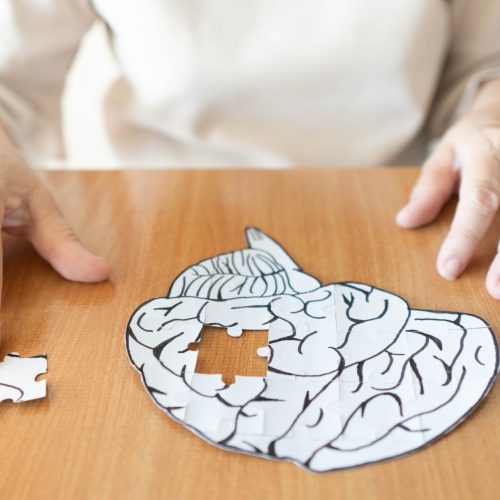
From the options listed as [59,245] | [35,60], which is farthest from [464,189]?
[35,60]

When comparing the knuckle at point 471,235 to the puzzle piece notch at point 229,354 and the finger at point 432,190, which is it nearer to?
the finger at point 432,190

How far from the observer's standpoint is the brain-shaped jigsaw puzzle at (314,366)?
473 millimetres

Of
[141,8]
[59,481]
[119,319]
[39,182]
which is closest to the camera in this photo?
[59,481]

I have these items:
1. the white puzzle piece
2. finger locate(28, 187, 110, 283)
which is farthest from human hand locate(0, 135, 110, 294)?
the white puzzle piece

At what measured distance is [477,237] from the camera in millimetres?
679

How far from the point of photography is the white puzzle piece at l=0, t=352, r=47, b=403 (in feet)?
1.68

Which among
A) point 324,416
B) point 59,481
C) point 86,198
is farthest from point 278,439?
point 86,198

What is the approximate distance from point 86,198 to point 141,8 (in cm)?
30

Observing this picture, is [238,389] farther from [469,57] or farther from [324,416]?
[469,57]

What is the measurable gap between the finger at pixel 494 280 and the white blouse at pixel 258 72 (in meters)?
0.40

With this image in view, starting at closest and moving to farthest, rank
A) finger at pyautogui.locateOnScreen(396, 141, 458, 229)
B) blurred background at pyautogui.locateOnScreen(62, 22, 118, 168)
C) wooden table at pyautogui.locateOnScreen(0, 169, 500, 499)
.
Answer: wooden table at pyautogui.locateOnScreen(0, 169, 500, 499) → finger at pyautogui.locateOnScreen(396, 141, 458, 229) → blurred background at pyautogui.locateOnScreen(62, 22, 118, 168)

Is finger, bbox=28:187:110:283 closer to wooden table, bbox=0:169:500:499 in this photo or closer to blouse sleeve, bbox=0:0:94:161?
wooden table, bbox=0:169:500:499

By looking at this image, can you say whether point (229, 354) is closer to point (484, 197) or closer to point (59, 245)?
point (59, 245)

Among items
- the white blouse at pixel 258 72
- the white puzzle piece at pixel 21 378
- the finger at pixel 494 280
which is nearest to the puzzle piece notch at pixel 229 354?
the white puzzle piece at pixel 21 378
